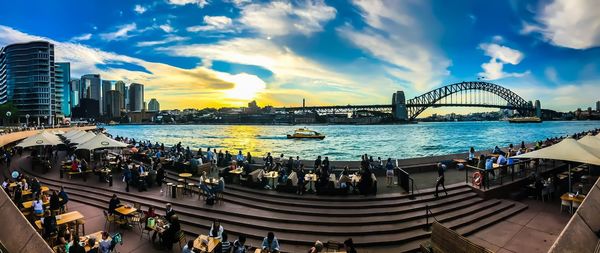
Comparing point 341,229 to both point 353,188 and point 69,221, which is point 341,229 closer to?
point 353,188

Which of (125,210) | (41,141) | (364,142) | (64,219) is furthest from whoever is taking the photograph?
(364,142)

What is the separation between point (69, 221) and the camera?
9820mm

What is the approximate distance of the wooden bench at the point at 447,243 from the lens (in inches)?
285

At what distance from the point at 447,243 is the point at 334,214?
13.4 ft

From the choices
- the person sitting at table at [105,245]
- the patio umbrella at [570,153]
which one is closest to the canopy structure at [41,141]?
the person sitting at table at [105,245]

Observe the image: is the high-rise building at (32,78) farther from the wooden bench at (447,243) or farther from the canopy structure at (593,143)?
the canopy structure at (593,143)

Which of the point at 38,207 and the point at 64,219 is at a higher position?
the point at 38,207

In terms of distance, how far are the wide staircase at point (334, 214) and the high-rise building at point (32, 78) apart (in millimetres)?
149721

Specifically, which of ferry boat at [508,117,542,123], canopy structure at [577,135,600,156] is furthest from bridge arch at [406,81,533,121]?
canopy structure at [577,135,600,156]

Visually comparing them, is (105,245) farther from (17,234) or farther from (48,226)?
(48,226)

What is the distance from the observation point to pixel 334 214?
11.3m

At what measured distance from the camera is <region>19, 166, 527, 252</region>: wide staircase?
1004 centimetres

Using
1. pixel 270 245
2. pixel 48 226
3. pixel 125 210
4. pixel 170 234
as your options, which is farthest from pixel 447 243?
pixel 48 226

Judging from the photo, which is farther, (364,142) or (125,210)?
(364,142)
